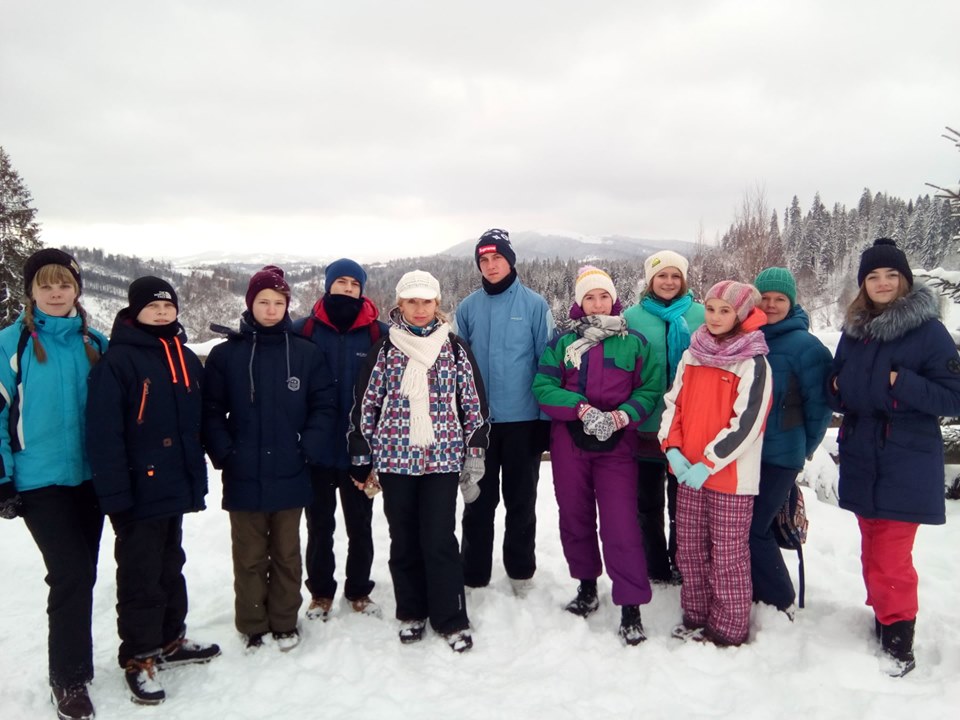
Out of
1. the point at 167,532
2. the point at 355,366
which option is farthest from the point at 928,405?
the point at 167,532

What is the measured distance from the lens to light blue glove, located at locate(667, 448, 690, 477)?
350cm

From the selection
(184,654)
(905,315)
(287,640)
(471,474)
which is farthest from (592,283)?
(184,654)

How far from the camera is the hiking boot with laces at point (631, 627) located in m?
3.59

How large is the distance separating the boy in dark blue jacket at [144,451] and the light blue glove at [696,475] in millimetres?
2895

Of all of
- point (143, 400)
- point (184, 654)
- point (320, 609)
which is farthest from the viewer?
point (320, 609)

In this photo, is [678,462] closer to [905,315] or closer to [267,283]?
[905,315]

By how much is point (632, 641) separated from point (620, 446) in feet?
3.97

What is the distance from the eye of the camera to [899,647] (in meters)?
3.29

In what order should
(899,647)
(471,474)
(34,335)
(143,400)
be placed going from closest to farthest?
1. (34,335)
2. (143,400)
3. (899,647)
4. (471,474)

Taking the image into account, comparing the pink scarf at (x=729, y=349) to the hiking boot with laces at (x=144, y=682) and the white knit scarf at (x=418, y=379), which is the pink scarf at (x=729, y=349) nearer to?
the white knit scarf at (x=418, y=379)

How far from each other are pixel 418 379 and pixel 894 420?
2780 millimetres

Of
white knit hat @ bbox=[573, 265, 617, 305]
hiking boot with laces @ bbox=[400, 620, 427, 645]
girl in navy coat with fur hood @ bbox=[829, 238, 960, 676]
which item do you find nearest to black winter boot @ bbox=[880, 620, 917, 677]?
girl in navy coat with fur hood @ bbox=[829, 238, 960, 676]

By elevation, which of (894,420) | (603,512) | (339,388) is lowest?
(603,512)

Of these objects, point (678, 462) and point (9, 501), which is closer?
point (9, 501)
